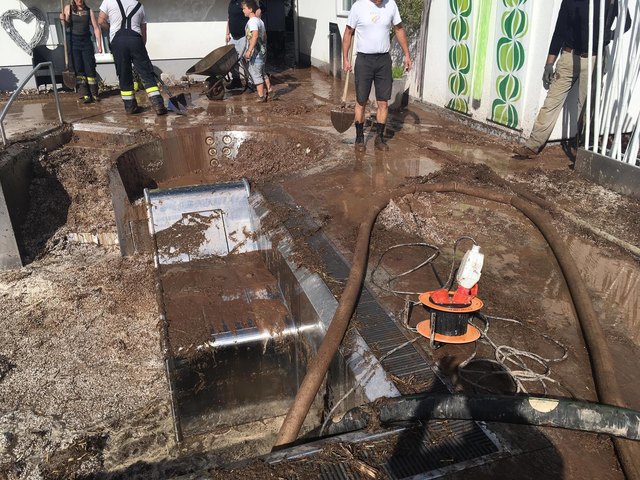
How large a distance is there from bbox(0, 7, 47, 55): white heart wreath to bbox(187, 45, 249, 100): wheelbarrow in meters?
3.92

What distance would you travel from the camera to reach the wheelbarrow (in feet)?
33.6

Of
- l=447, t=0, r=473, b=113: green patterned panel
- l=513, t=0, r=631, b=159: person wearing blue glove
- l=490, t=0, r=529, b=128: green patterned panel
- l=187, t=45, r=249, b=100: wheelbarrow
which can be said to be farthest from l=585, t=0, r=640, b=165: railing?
l=187, t=45, r=249, b=100: wheelbarrow

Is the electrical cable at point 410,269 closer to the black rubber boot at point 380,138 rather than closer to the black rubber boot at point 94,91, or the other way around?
the black rubber boot at point 380,138

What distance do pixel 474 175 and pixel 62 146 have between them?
6.17m

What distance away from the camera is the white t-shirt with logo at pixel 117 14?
28.1 ft

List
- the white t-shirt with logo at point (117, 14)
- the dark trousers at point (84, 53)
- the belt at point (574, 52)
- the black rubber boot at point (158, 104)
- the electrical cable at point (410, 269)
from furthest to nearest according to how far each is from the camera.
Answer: the dark trousers at point (84, 53) → the black rubber boot at point (158, 104) → the white t-shirt with logo at point (117, 14) → the belt at point (574, 52) → the electrical cable at point (410, 269)

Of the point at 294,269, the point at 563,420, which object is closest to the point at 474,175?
the point at 294,269

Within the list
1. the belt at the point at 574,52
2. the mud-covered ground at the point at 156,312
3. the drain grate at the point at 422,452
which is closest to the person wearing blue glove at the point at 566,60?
the belt at the point at 574,52

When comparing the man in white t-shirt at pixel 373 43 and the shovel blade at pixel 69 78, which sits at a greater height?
the man in white t-shirt at pixel 373 43

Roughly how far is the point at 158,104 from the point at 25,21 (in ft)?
16.1

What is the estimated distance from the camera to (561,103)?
20.8 ft

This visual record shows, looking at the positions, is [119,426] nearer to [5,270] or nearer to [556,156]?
[5,270]

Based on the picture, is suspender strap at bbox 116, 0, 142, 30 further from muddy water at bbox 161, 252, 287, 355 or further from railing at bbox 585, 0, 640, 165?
railing at bbox 585, 0, 640, 165

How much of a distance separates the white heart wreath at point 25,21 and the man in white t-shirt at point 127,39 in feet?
12.2
